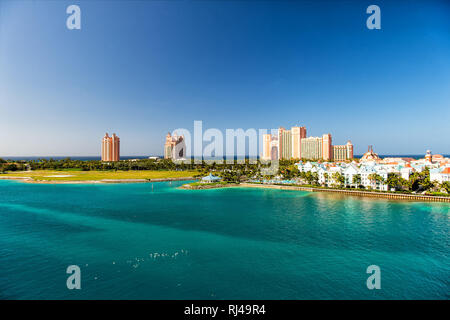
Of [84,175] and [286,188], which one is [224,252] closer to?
[286,188]

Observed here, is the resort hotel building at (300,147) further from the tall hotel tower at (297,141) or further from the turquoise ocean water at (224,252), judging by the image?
the turquoise ocean water at (224,252)

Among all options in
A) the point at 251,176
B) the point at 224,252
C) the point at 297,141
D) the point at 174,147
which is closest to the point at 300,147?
the point at 297,141

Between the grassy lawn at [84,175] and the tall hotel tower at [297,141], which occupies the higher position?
the tall hotel tower at [297,141]

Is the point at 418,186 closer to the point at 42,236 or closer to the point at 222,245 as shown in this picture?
the point at 222,245

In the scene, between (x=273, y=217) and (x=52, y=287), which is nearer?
(x=52, y=287)

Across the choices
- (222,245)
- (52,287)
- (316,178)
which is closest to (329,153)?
(316,178)

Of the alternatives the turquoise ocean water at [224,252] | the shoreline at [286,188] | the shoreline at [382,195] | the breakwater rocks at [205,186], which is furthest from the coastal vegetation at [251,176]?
the turquoise ocean water at [224,252]
